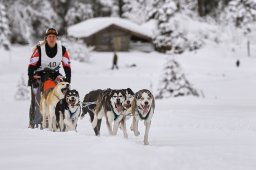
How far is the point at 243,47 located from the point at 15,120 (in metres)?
42.9

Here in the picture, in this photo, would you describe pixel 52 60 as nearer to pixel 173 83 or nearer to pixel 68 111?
pixel 68 111

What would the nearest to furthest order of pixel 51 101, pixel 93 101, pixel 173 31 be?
pixel 51 101, pixel 93 101, pixel 173 31

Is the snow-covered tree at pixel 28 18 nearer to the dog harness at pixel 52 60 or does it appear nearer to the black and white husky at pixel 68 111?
the dog harness at pixel 52 60

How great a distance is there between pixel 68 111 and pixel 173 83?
13.2 m

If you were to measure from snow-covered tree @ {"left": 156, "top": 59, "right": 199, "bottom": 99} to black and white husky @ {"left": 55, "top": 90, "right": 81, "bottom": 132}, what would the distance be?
12.6m

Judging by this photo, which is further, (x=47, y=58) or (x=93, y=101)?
(x=47, y=58)

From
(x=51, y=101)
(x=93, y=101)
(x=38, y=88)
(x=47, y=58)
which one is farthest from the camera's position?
(x=38, y=88)

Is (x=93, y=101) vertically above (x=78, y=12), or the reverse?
(x=78, y=12)

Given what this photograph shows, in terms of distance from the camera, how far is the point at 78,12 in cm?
6738

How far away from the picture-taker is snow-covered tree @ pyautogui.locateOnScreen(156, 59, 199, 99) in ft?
70.5

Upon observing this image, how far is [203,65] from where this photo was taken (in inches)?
1754

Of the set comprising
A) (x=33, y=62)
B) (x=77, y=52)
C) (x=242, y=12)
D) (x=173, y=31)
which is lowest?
(x=33, y=62)

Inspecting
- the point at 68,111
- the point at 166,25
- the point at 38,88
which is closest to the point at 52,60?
the point at 38,88

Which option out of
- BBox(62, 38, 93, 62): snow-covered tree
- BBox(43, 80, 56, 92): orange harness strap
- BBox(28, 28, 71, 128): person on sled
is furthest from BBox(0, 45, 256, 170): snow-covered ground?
BBox(62, 38, 93, 62): snow-covered tree
